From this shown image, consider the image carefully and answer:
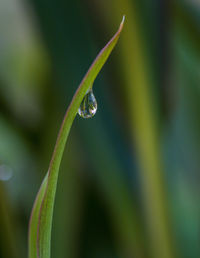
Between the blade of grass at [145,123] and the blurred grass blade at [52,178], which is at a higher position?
the blurred grass blade at [52,178]

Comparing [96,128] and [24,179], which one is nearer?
[96,128]

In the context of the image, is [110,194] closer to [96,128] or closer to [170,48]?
[96,128]

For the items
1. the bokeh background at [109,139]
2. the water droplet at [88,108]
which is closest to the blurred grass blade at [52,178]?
the water droplet at [88,108]

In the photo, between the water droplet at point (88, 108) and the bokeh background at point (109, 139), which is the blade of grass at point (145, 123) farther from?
the water droplet at point (88, 108)

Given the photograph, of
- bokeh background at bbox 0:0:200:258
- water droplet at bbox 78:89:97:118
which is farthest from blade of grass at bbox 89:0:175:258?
water droplet at bbox 78:89:97:118

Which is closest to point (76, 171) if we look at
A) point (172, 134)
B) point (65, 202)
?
point (65, 202)

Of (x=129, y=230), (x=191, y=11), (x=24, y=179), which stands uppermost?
(x=191, y=11)
